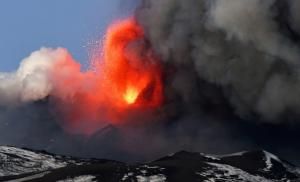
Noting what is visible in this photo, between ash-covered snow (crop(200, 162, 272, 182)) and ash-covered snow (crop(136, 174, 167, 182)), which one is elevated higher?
ash-covered snow (crop(200, 162, 272, 182))

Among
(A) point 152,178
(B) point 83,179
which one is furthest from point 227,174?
(B) point 83,179

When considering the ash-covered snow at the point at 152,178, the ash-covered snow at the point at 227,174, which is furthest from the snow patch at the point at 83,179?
the ash-covered snow at the point at 227,174

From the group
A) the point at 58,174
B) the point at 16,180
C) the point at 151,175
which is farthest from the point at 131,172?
the point at 16,180

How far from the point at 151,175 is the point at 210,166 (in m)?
38.3

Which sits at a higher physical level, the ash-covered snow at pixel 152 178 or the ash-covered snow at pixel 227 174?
the ash-covered snow at pixel 227 174

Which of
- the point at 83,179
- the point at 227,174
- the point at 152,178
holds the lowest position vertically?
the point at 152,178

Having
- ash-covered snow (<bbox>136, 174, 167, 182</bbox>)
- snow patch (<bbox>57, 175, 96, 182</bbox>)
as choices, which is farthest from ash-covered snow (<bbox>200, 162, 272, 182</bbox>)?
snow patch (<bbox>57, 175, 96, 182</bbox>)

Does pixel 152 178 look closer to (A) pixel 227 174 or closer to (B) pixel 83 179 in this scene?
(B) pixel 83 179

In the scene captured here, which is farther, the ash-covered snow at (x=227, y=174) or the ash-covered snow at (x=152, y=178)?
the ash-covered snow at (x=227, y=174)

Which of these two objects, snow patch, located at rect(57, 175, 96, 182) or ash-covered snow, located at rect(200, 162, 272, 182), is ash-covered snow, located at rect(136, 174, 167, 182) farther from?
ash-covered snow, located at rect(200, 162, 272, 182)

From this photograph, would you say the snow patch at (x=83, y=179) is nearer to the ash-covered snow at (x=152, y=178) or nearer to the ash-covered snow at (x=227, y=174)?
the ash-covered snow at (x=152, y=178)

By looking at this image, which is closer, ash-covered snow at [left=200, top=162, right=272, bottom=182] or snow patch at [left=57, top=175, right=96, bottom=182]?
snow patch at [left=57, top=175, right=96, bottom=182]

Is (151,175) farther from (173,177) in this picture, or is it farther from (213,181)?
(213,181)

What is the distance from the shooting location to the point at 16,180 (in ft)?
514
